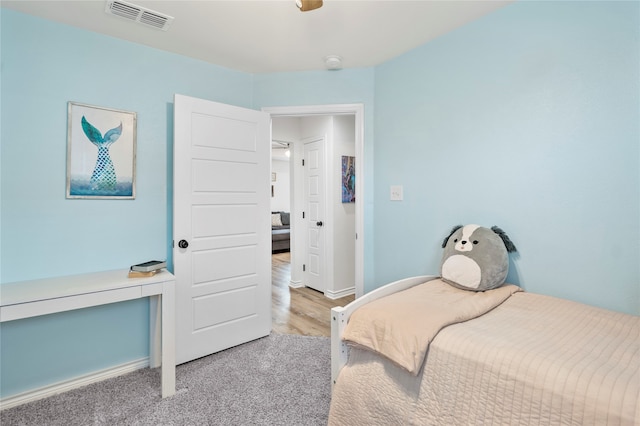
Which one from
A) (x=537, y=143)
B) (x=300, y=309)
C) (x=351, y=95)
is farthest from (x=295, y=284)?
(x=537, y=143)

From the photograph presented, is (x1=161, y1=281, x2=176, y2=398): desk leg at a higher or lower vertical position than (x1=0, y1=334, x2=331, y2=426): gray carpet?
higher

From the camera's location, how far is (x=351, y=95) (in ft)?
8.95

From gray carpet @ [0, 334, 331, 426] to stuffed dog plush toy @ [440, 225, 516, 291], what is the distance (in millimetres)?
1078

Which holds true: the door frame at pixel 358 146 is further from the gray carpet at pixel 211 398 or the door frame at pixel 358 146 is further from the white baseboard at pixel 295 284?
the white baseboard at pixel 295 284

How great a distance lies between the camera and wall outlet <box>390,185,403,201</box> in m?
2.50

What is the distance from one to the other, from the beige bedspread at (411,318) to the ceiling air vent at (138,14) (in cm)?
213

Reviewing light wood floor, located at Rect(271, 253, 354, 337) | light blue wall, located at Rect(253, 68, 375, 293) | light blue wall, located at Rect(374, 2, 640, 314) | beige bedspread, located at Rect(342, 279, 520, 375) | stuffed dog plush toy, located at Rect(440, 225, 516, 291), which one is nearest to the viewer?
beige bedspread, located at Rect(342, 279, 520, 375)

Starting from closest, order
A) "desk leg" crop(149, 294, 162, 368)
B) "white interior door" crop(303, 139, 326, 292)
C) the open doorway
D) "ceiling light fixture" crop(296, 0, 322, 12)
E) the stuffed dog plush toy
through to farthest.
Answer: "ceiling light fixture" crop(296, 0, 322, 12), the stuffed dog plush toy, "desk leg" crop(149, 294, 162, 368), the open doorway, "white interior door" crop(303, 139, 326, 292)

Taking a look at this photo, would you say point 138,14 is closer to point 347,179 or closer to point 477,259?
point 477,259

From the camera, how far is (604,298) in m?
1.54

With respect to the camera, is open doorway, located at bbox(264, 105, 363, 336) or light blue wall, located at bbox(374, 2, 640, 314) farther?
open doorway, located at bbox(264, 105, 363, 336)

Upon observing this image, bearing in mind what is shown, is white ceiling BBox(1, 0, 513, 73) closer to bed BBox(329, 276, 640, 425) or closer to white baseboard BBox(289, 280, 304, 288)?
bed BBox(329, 276, 640, 425)

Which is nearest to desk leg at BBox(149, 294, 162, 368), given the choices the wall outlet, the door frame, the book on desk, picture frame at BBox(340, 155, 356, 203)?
the book on desk

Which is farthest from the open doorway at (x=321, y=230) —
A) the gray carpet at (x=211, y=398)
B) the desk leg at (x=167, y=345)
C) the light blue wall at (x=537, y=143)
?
the desk leg at (x=167, y=345)
